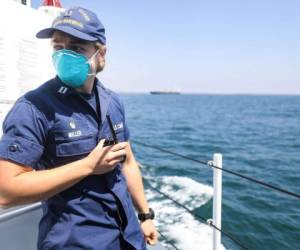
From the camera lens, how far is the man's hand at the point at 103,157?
4.00ft

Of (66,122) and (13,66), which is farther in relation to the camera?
(13,66)

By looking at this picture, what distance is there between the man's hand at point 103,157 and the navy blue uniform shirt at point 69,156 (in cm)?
7

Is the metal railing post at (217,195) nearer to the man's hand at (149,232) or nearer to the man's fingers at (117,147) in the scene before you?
the man's hand at (149,232)

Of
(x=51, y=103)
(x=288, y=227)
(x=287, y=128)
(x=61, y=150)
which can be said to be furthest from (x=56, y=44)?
(x=287, y=128)

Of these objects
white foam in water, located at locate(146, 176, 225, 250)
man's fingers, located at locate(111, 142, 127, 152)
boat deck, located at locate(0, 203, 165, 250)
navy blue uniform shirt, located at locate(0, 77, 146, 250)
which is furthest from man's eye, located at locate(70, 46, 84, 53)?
white foam in water, located at locate(146, 176, 225, 250)

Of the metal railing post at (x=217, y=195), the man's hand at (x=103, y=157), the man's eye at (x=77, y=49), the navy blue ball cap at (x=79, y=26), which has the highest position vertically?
the navy blue ball cap at (x=79, y=26)

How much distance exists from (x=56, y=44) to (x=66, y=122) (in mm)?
322

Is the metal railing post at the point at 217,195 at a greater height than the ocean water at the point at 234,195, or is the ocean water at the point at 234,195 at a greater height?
the metal railing post at the point at 217,195

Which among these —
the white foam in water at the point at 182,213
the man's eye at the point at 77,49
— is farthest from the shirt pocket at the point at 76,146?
the white foam in water at the point at 182,213

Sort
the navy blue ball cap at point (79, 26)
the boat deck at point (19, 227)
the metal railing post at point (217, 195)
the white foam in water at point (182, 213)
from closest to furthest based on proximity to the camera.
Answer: the navy blue ball cap at point (79, 26)
the boat deck at point (19, 227)
the metal railing post at point (217, 195)
the white foam in water at point (182, 213)

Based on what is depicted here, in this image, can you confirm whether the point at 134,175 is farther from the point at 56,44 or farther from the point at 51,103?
the point at 56,44

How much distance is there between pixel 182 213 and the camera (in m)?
7.05

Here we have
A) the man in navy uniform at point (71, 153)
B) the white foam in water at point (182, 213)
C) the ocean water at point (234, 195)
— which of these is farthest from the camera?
the ocean water at point (234, 195)

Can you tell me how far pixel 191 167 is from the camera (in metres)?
12.2
